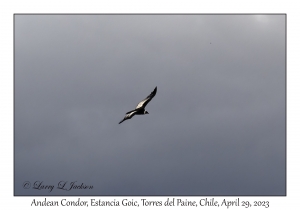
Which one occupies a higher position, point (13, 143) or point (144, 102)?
point (144, 102)

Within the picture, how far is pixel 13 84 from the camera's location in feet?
226
